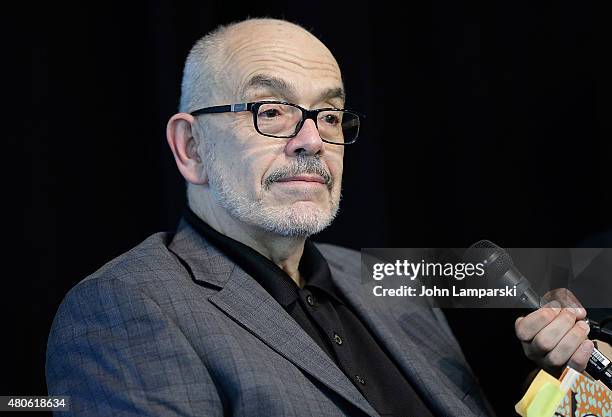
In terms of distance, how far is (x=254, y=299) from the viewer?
1.58 meters

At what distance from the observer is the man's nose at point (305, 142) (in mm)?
1700

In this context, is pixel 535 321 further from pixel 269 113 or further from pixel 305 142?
pixel 269 113

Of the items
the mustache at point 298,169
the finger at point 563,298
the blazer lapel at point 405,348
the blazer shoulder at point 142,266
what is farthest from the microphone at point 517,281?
the blazer shoulder at point 142,266

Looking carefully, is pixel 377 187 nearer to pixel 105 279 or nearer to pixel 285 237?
pixel 285 237

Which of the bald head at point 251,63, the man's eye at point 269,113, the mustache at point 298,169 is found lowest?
the mustache at point 298,169

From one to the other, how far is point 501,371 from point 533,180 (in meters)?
0.69

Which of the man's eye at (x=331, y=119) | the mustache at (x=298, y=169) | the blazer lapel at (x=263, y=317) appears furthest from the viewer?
the man's eye at (x=331, y=119)

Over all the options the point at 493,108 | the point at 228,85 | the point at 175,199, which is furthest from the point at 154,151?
the point at 493,108

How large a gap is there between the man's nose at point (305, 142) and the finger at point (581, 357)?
0.75 metres

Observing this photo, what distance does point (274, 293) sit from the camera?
5.49 feet

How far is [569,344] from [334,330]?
531mm

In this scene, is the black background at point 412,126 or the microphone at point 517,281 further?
the black background at point 412,126

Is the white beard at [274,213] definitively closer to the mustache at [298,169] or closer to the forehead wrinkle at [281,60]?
the mustache at [298,169]

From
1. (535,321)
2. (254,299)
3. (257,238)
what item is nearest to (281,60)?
(257,238)
